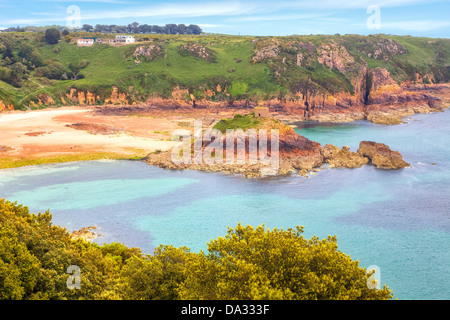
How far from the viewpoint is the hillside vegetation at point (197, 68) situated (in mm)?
136875

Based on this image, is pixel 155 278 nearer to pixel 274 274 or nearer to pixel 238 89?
pixel 274 274

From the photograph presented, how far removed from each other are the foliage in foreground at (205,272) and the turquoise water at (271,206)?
18161 mm

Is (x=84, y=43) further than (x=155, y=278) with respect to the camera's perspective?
Yes

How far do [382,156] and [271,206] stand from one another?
33.1m

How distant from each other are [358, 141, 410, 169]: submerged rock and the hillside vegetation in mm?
64771

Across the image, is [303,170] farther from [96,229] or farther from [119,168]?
[96,229]

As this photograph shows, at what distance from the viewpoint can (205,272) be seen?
20.5 metres

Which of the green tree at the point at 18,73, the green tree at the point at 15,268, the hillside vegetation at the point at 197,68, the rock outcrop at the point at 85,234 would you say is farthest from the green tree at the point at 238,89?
the green tree at the point at 15,268

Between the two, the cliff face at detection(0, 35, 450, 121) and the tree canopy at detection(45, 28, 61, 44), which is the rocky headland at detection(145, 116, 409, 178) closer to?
the cliff face at detection(0, 35, 450, 121)

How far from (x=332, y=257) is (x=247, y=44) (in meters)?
169

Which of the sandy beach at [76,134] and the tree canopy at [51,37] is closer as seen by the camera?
the sandy beach at [76,134]

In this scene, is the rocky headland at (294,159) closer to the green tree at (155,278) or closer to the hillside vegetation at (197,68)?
the green tree at (155,278)

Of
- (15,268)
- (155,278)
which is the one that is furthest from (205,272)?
(15,268)
